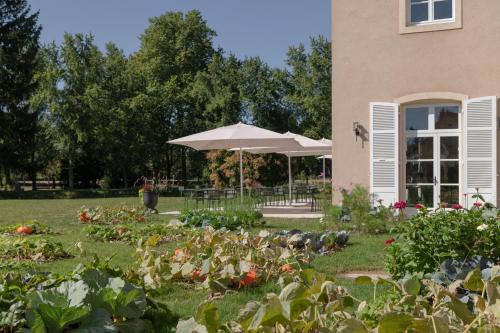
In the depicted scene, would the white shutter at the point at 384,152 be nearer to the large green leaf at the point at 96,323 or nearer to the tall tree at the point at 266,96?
the large green leaf at the point at 96,323

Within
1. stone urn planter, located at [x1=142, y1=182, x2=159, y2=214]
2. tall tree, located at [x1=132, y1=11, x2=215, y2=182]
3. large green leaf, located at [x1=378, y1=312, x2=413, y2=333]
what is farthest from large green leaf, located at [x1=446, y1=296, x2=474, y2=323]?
tall tree, located at [x1=132, y1=11, x2=215, y2=182]

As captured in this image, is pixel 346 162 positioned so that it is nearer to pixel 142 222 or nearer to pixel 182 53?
pixel 142 222

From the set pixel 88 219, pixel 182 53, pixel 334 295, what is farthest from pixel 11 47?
pixel 334 295

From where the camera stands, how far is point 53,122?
3497 cm

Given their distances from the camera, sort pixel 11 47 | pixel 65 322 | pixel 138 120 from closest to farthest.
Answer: pixel 65 322 < pixel 11 47 < pixel 138 120

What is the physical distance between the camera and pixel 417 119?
1116 cm

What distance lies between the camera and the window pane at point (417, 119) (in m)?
11.1

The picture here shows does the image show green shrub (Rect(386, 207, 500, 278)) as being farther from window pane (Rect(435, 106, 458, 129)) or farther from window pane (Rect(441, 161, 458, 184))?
window pane (Rect(435, 106, 458, 129))

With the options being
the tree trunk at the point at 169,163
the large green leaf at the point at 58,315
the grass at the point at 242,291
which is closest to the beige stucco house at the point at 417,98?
the grass at the point at 242,291

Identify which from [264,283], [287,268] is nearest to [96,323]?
[264,283]

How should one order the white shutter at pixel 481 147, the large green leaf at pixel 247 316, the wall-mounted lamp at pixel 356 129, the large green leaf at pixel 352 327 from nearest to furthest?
the large green leaf at pixel 352 327
the large green leaf at pixel 247 316
the white shutter at pixel 481 147
the wall-mounted lamp at pixel 356 129

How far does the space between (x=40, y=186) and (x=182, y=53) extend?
53.8 feet

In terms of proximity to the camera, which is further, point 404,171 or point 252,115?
point 252,115

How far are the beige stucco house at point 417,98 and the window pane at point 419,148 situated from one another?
0.02 m
